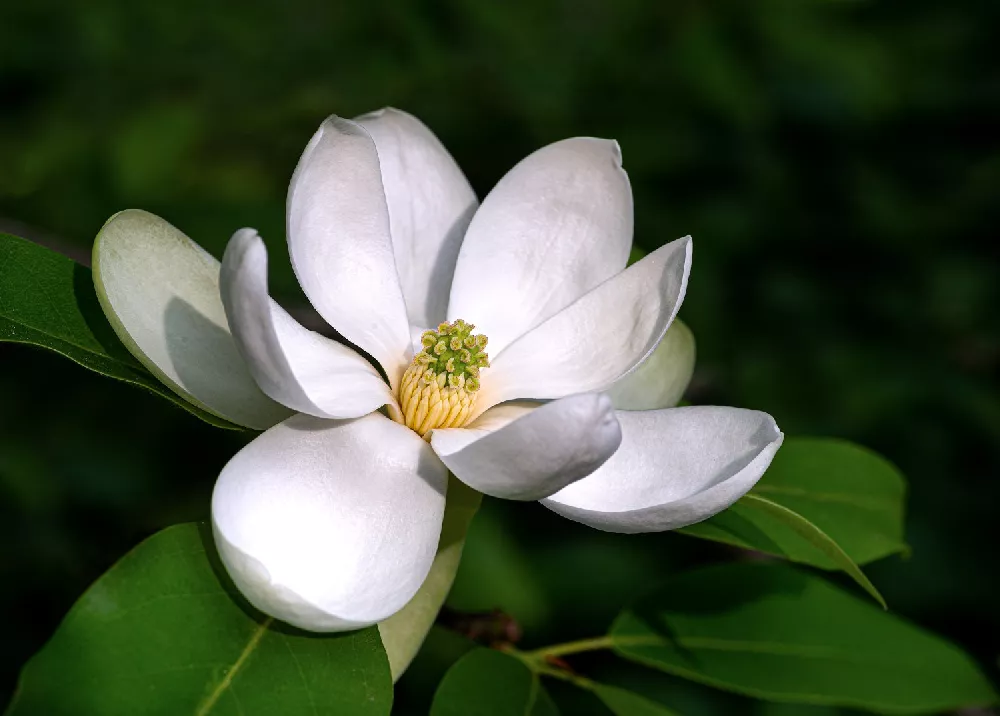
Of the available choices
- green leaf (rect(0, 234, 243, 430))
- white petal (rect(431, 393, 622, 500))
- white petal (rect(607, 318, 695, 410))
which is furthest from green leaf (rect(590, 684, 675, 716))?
green leaf (rect(0, 234, 243, 430))

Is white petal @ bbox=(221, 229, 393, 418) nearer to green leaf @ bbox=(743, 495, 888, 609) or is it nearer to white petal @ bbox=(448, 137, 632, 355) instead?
white petal @ bbox=(448, 137, 632, 355)

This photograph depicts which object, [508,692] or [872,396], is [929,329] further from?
[508,692]

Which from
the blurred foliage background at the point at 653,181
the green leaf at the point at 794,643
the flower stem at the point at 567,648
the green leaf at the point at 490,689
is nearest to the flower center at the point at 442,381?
the green leaf at the point at 490,689

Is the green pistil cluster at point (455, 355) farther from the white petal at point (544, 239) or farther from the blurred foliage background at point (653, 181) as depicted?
the blurred foliage background at point (653, 181)

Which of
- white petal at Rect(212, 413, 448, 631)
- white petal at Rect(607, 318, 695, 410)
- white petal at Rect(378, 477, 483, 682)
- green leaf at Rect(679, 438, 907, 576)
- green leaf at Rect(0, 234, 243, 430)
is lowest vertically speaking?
green leaf at Rect(679, 438, 907, 576)

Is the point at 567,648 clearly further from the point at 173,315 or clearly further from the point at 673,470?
the point at 173,315

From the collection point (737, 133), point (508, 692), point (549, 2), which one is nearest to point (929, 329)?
point (737, 133)
